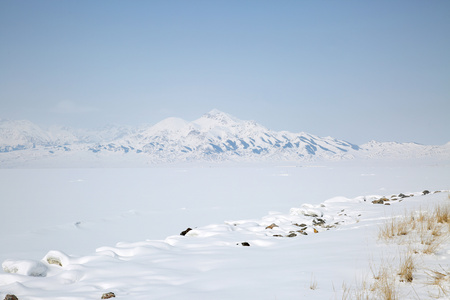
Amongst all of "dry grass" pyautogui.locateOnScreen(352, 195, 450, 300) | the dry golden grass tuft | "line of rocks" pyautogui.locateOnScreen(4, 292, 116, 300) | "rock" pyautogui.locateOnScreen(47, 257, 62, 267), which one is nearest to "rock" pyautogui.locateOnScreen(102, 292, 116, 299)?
"line of rocks" pyautogui.locateOnScreen(4, 292, 116, 300)

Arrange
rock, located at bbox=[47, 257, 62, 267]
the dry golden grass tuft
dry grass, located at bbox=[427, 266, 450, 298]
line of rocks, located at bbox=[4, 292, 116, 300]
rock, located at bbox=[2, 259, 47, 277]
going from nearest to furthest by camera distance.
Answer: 1. dry grass, located at bbox=[427, 266, 450, 298]
2. the dry golden grass tuft
3. line of rocks, located at bbox=[4, 292, 116, 300]
4. rock, located at bbox=[2, 259, 47, 277]
5. rock, located at bbox=[47, 257, 62, 267]

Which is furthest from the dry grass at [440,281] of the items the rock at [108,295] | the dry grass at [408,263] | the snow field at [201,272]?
the rock at [108,295]

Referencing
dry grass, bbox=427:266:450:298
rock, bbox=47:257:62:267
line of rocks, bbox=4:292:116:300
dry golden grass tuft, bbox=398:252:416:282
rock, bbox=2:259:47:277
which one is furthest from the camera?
rock, bbox=47:257:62:267

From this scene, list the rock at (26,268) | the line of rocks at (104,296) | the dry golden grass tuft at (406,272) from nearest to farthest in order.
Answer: the dry golden grass tuft at (406,272) → the line of rocks at (104,296) → the rock at (26,268)

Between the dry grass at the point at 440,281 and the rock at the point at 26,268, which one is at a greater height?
the dry grass at the point at 440,281

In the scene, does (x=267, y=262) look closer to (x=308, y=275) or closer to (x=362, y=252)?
(x=308, y=275)

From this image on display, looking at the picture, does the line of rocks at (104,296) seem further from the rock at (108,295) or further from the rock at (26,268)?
the rock at (26,268)

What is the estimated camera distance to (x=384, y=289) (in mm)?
2586

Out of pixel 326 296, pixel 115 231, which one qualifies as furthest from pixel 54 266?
pixel 115 231

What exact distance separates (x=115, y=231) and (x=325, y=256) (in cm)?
1807

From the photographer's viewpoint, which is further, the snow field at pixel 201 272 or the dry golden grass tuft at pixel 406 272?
the snow field at pixel 201 272

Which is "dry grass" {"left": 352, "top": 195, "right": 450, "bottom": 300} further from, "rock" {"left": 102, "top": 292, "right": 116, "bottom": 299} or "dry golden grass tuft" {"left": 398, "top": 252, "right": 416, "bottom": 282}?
"rock" {"left": 102, "top": 292, "right": 116, "bottom": 299}

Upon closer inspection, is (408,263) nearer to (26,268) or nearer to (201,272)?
(201,272)

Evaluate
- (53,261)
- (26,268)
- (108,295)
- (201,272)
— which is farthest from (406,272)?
(53,261)
